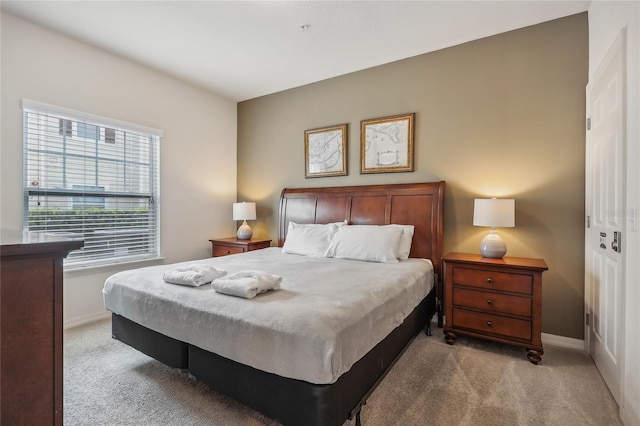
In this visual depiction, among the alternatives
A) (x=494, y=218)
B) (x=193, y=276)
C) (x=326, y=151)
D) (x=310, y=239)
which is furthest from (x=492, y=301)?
(x=326, y=151)

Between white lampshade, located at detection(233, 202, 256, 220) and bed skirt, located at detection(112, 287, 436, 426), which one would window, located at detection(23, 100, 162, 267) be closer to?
white lampshade, located at detection(233, 202, 256, 220)

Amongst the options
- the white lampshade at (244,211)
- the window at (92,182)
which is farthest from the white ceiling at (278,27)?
the white lampshade at (244,211)

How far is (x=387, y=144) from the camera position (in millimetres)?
3576

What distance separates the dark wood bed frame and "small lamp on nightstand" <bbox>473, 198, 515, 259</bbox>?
0.45 metres

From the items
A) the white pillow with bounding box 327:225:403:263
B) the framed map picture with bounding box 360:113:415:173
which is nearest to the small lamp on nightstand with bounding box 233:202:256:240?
the white pillow with bounding box 327:225:403:263

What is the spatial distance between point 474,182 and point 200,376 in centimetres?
293

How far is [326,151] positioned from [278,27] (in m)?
1.56

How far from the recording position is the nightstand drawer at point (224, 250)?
161 inches

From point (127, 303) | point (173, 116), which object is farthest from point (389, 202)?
point (173, 116)

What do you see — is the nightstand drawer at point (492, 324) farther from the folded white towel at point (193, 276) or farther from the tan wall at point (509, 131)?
the folded white towel at point (193, 276)

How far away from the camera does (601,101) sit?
2221 mm

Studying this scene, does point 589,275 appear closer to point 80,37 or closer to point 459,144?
point 459,144

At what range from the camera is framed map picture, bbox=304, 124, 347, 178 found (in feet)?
12.8

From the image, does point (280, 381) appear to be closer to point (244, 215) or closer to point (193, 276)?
point (193, 276)
